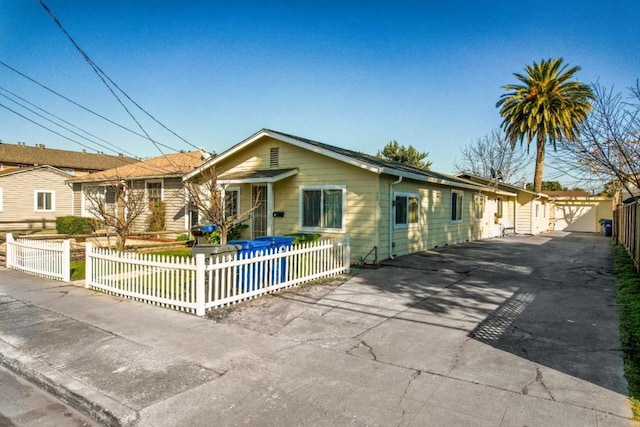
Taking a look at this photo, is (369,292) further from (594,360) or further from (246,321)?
(594,360)

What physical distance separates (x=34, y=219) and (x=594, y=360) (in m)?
31.3

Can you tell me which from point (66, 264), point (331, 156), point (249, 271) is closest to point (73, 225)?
point (66, 264)

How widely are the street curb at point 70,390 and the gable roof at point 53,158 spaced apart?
44.0 metres

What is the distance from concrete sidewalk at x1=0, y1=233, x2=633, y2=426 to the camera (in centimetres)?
358

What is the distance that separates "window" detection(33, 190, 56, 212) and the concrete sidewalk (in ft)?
73.8

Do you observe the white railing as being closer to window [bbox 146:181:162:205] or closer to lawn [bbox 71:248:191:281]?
lawn [bbox 71:248:191:281]

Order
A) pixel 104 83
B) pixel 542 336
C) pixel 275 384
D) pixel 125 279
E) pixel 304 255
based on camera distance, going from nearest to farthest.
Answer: pixel 275 384 < pixel 542 336 < pixel 125 279 < pixel 304 255 < pixel 104 83

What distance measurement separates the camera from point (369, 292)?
8.27 meters

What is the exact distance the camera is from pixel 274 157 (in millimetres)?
14203

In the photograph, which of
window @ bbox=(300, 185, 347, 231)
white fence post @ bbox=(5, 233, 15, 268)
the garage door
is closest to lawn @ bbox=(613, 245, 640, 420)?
window @ bbox=(300, 185, 347, 231)

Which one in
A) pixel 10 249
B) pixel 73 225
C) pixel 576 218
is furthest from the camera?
pixel 576 218

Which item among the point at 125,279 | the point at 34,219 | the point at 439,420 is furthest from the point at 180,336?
the point at 34,219

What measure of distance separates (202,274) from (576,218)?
35.7 m

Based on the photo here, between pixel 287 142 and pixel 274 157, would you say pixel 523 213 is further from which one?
pixel 287 142
